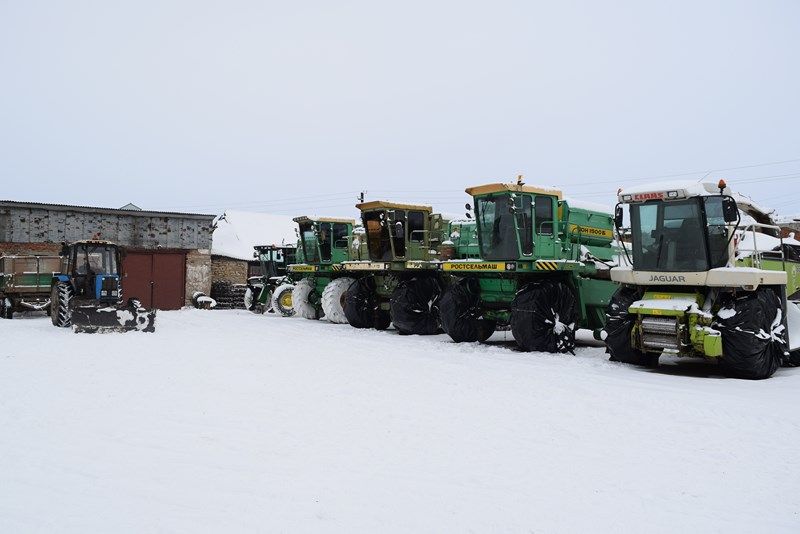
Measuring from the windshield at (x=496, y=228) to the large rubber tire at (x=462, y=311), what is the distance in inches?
35.5

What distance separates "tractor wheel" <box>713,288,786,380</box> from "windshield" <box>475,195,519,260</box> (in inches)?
182

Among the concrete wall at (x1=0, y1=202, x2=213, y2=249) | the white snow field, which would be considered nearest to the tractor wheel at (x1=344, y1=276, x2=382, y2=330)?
the white snow field

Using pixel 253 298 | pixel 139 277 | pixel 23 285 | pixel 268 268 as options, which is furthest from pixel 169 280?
pixel 23 285

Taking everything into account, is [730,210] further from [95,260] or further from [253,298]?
[253,298]

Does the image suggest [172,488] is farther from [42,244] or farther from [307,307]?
[42,244]

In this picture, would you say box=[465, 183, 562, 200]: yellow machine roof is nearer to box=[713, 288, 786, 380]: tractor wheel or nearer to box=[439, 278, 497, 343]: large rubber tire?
box=[439, 278, 497, 343]: large rubber tire

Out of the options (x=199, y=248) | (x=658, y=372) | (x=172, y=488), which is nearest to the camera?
(x=172, y=488)

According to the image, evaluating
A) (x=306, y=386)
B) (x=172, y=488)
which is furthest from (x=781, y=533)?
(x=306, y=386)

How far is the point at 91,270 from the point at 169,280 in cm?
1225

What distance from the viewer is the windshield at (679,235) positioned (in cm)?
1048

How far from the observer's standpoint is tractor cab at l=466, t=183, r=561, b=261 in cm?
1369

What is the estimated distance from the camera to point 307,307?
2272cm

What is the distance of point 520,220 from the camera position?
45.3 feet

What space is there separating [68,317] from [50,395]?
10.7 m
